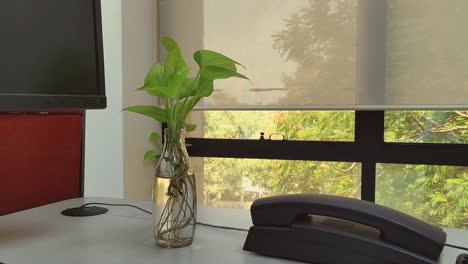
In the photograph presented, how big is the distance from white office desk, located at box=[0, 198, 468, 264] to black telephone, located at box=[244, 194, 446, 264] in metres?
0.04

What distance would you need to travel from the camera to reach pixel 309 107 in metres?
2.00

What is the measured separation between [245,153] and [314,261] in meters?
1.52

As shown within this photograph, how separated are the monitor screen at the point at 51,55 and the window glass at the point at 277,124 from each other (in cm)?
131

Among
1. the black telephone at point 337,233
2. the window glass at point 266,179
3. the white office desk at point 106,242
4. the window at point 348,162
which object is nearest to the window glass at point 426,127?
the window at point 348,162

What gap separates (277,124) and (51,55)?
1.45 metres

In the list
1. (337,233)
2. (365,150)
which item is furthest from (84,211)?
(365,150)

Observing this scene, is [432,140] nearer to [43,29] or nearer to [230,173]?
[230,173]

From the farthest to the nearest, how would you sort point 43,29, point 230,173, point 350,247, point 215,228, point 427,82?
point 230,173 → point 427,82 → point 215,228 → point 43,29 → point 350,247

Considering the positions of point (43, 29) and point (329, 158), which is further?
point (329, 158)

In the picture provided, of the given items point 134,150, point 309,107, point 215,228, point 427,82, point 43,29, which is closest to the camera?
point 43,29

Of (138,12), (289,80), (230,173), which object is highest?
(138,12)

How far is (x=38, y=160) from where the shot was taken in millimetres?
1218

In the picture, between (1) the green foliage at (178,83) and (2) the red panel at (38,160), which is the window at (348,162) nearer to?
(2) the red panel at (38,160)

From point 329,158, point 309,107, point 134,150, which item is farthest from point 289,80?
point 134,150
